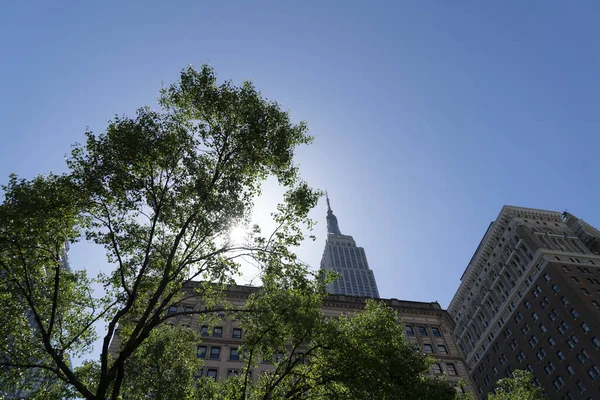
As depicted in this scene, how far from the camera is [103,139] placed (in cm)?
1647

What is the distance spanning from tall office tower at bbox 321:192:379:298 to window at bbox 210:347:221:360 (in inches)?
4520

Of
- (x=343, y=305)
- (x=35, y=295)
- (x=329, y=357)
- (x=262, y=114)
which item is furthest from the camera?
(x=343, y=305)

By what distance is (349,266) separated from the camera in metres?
175

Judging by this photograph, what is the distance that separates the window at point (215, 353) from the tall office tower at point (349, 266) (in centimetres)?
11482

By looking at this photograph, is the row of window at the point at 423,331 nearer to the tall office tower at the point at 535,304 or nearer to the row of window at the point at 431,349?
the row of window at the point at 431,349

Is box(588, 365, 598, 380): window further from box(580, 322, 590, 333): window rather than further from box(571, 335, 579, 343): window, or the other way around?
box(580, 322, 590, 333): window

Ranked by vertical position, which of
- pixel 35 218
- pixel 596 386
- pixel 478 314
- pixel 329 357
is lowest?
pixel 329 357

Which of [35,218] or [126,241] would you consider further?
[126,241]

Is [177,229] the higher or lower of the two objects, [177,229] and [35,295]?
the higher

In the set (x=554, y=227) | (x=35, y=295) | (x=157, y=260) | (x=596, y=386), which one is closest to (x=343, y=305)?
(x=157, y=260)

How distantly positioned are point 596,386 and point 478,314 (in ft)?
108

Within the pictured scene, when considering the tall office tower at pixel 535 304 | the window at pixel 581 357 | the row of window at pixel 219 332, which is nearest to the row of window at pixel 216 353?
the row of window at pixel 219 332

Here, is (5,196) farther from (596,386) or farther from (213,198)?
(596,386)

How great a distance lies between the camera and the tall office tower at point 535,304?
196 feet
